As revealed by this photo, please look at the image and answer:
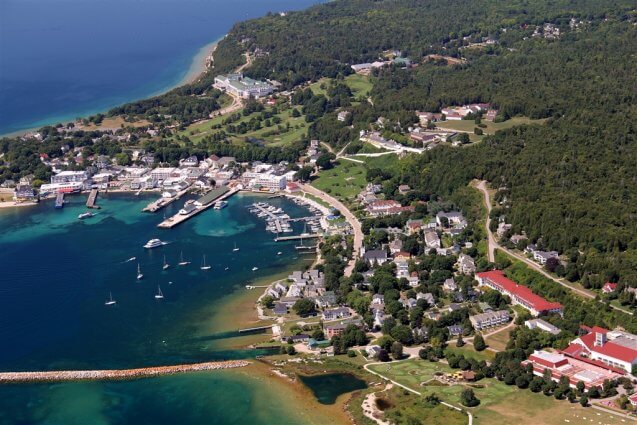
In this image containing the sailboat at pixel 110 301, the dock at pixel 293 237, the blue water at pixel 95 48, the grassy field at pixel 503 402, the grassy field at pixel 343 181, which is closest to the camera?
the grassy field at pixel 503 402

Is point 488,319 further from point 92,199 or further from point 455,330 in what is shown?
point 92,199

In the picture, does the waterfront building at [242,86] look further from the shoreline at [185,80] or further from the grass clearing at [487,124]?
the grass clearing at [487,124]

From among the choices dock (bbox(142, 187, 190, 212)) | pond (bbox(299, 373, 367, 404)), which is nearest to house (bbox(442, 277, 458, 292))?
pond (bbox(299, 373, 367, 404))

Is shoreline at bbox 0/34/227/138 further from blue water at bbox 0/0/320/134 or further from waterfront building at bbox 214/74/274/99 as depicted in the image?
waterfront building at bbox 214/74/274/99

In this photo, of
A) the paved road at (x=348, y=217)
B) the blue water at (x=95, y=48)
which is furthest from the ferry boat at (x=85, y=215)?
the blue water at (x=95, y=48)

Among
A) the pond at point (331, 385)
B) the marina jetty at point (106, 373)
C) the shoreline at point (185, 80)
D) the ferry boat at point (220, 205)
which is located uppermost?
the shoreline at point (185, 80)

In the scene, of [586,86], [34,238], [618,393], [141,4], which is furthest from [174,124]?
[141,4]

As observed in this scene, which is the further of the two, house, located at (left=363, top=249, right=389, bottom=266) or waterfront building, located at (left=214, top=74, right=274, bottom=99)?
waterfront building, located at (left=214, top=74, right=274, bottom=99)

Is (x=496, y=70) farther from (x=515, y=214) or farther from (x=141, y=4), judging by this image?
(x=141, y=4)
